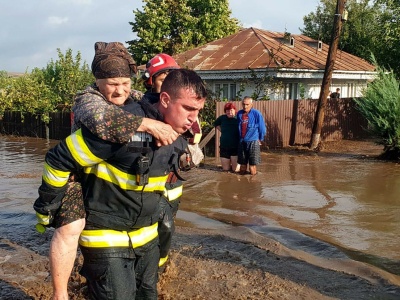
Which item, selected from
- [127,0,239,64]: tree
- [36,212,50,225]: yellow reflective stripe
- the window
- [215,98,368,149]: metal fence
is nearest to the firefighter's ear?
[36,212,50,225]: yellow reflective stripe

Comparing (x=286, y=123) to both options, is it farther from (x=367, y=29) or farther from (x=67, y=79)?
(x=367, y=29)

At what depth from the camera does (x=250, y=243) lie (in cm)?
658

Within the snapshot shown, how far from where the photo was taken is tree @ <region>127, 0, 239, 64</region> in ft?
116

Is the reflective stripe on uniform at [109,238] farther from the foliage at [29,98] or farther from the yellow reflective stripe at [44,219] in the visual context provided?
the foliage at [29,98]

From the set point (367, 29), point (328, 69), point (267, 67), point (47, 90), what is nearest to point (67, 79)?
point (47, 90)

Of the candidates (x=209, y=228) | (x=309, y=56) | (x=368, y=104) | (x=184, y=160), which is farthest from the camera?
(x=309, y=56)

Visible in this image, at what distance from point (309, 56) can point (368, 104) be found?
1211cm

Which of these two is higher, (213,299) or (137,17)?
(137,17)

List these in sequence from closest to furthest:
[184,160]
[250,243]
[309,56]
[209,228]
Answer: [184,160], [250,243], [209,228], [309,56]

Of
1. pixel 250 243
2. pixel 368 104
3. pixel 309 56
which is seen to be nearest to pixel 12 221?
pixel 250 243

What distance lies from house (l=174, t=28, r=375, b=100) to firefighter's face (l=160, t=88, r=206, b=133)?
53.6 ft

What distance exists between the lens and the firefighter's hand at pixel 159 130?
2832 mm

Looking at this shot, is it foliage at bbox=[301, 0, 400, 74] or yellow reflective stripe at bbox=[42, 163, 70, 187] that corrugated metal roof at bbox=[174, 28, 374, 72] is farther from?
yellow reflective stripe at bbox=[42, 163, 70, 187]

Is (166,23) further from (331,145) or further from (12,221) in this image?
(12,221)
